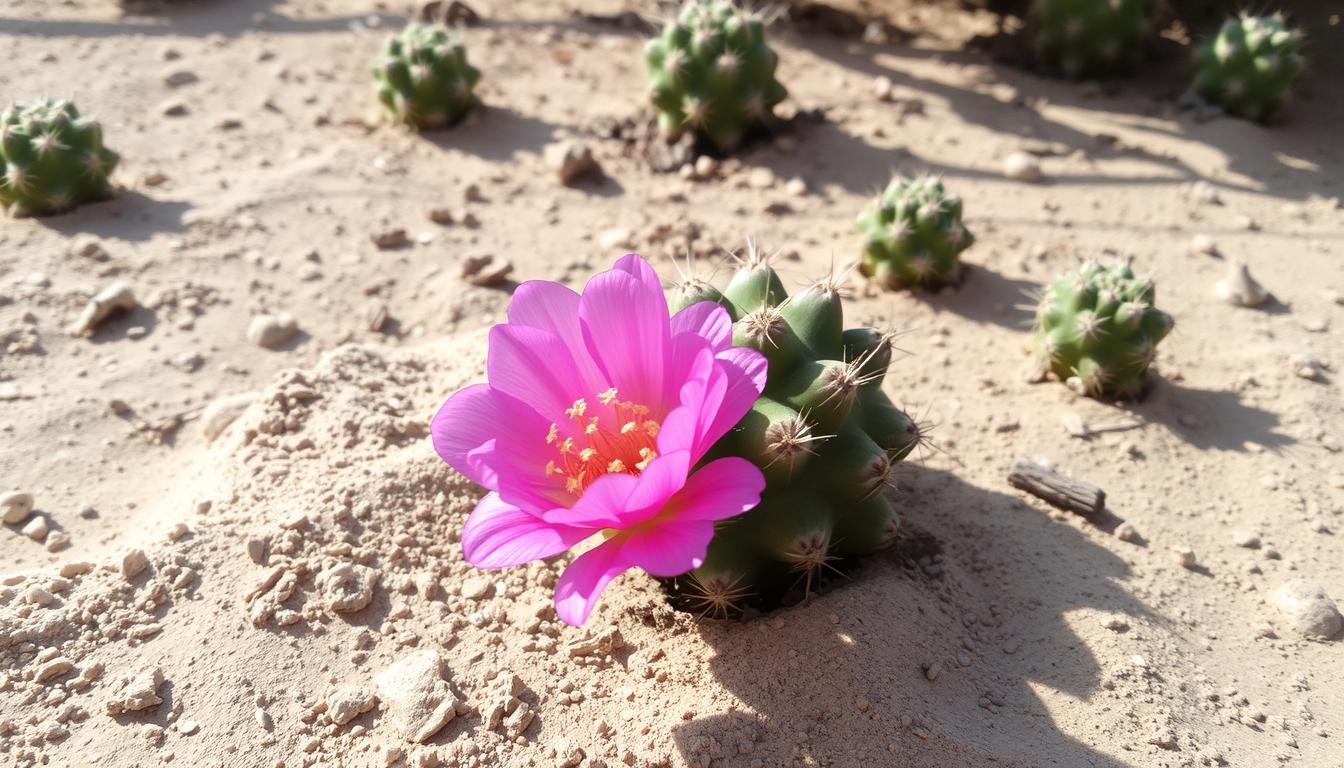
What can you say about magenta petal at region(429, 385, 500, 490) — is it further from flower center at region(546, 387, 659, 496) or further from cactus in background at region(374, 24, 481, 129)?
cactus in background at region(374, 24, 481, 129)

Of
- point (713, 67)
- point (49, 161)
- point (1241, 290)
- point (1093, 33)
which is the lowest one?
point (49, 161)

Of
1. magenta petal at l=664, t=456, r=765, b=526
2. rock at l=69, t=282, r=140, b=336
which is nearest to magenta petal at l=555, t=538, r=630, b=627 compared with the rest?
magenta petal at l=664, t=456, r=765, b=526

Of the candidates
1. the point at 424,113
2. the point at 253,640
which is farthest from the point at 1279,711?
the point at 424,113

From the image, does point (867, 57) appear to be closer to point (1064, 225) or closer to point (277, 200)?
point (1064, 225)

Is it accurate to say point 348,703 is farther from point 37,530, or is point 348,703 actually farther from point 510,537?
point 37,530

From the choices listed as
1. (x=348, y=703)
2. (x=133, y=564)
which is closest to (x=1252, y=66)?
(x=348, y=703)

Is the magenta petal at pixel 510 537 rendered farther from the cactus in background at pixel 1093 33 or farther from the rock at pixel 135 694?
the cactus in background at pixel 1093 33

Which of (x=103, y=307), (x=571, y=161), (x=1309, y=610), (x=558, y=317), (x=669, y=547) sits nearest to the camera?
(x=669, y=547)
